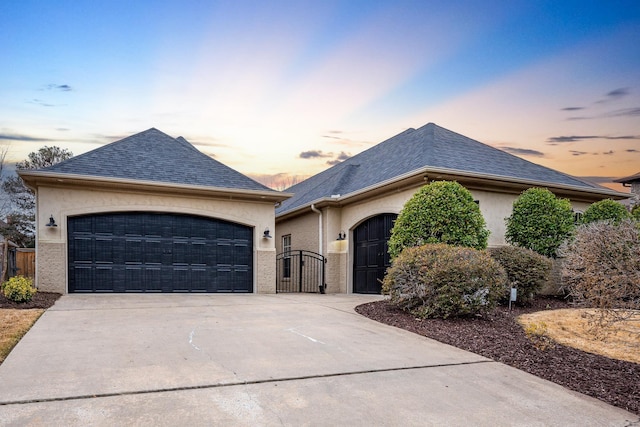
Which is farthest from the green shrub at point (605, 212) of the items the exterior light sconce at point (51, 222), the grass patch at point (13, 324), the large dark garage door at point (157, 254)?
the exterior light sconce at point (51, 222)

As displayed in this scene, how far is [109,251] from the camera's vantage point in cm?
1220

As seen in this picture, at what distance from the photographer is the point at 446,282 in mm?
Result: 7777

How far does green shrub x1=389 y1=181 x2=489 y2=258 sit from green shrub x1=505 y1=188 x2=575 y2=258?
194 cm

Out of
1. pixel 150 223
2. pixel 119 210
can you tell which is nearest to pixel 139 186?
pixel 119 210

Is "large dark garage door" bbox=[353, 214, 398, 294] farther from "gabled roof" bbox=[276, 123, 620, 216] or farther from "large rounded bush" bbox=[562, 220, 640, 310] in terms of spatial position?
"large rounded bush" bbox=[562, 220, 640, 310]

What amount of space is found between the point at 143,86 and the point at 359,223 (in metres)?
8.25

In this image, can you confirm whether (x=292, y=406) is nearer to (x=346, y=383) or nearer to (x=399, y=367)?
(x=346, y=383)

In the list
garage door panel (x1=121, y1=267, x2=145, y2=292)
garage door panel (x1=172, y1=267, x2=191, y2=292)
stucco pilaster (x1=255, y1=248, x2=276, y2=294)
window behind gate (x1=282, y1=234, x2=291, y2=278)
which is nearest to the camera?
garage door panel (x1=121, y1=267, x2=145, y2=292)

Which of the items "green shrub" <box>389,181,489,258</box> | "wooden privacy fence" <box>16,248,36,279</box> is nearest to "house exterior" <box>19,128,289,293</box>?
"green shrub" <box>389,181,489,258</box>

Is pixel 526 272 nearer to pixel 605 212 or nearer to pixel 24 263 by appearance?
pixel 605 212

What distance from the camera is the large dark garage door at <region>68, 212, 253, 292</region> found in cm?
1198

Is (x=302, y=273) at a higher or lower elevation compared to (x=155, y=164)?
lower

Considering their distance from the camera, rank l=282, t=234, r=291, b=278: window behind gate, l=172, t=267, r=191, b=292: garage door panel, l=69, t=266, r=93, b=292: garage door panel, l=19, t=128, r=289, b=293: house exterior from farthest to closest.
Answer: l=282, t=234, r=291, b=278: window behind gate
l=172, t=267, r=191, b=292: garage door panel
l=69, t=266, r=93, b=292: garage door panel
l=19, t=128, r=289, b=293: house exterior

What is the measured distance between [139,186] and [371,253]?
750 cm
